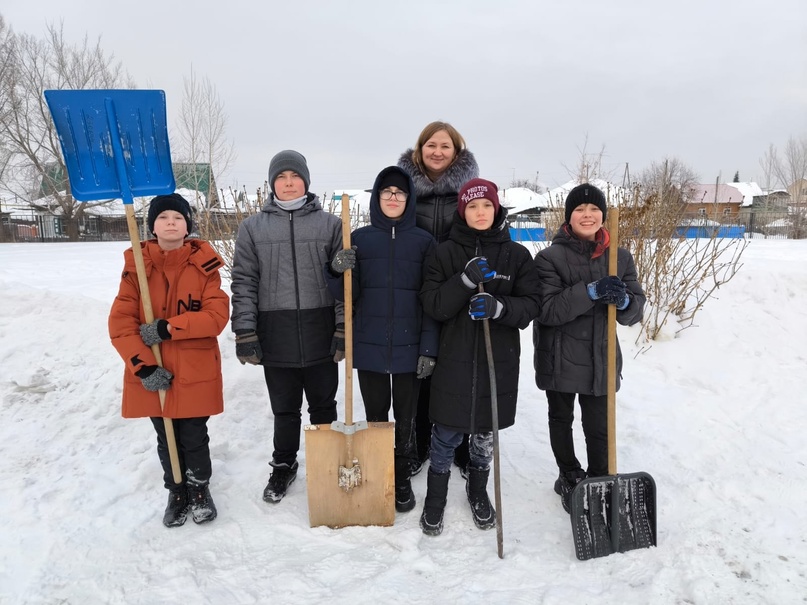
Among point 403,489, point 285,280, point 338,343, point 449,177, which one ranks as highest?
point 449,177

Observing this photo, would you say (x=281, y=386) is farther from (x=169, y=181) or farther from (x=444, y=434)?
(x=169, y=181)

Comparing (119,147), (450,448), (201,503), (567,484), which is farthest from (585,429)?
(119,147)

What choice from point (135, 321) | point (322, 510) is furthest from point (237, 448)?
point (135, 321)

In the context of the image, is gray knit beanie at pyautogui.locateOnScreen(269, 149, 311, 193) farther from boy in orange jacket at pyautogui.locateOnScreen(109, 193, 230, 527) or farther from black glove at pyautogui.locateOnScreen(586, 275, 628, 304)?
black glove at pyautogui.locateOnScreen(586, 275, 628, 304)

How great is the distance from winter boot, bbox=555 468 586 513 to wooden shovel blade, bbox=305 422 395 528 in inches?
40.5

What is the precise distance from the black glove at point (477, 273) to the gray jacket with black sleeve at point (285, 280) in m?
0.81

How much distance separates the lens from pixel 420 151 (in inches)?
116

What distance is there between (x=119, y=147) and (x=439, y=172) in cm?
181

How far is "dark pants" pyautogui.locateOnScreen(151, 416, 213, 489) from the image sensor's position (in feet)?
8.73

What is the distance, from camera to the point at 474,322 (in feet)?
8.24

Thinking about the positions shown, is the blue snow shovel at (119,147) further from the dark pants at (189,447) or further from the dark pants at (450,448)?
the dark pants at (450,448)

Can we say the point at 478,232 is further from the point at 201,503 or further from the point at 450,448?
the point at 201,503

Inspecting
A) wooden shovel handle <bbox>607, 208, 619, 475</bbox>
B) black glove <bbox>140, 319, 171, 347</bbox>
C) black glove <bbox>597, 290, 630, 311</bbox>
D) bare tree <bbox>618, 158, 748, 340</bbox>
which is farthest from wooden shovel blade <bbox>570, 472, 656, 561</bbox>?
bare tree <bbox>618, 158, 748, 340</bbox>

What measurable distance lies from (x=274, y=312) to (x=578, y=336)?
1.72 meters
